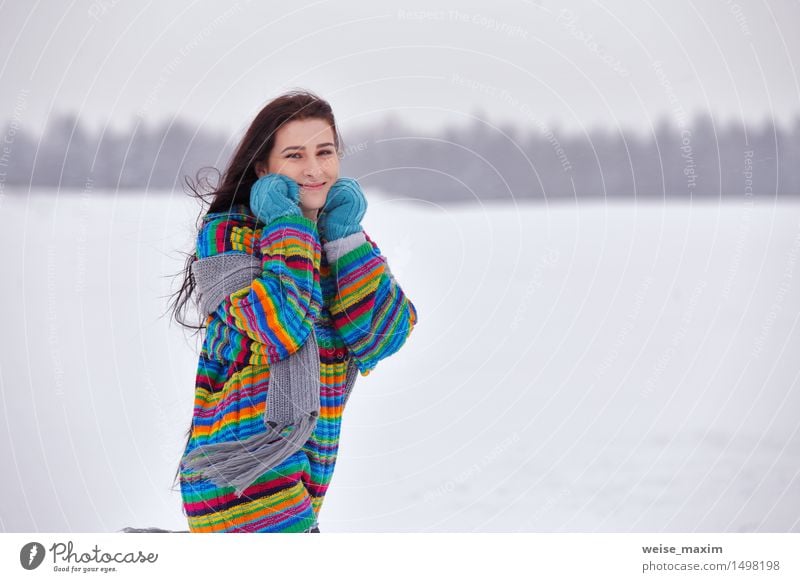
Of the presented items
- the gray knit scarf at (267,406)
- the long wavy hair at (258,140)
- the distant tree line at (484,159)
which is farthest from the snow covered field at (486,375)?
the gray knit scarf at (267,406)

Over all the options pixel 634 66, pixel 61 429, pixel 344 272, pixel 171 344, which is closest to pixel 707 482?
pixel 634 66

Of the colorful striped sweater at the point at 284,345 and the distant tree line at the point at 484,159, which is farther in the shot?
the distant tree line at the point at 484,159

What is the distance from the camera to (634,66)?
2.47 meters

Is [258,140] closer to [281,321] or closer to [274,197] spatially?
[274,197]

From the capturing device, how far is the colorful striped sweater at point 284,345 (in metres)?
1.64

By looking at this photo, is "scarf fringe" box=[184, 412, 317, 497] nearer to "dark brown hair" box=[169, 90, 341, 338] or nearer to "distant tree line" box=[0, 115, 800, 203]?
"dark brown hair" box=[169, 90, 341, 338]

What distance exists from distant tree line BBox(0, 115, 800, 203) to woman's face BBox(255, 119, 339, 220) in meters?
0.46

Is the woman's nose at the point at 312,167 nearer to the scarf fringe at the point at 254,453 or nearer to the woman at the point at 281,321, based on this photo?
the woman at the point at 281,321

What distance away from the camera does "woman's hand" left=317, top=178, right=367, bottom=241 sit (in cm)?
173

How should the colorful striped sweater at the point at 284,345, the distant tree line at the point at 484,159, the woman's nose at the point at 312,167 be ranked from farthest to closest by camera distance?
the distant tree line at the point at 484,159 → the woman's nose at the point at 312,167 → the colorful striped sweater at the point at 284,345

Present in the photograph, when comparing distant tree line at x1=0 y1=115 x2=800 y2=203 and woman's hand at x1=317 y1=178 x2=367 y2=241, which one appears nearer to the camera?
woman's hand at x1=317 y1=178 x2=367 y2=241

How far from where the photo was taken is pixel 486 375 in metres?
2.55

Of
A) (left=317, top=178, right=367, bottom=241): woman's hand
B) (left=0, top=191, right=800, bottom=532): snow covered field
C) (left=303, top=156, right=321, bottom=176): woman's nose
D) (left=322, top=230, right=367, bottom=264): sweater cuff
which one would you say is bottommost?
(left=0, top=191, right=800, bottom=532): snow covered field

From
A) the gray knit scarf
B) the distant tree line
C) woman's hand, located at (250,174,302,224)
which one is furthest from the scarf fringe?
the distant tree line
